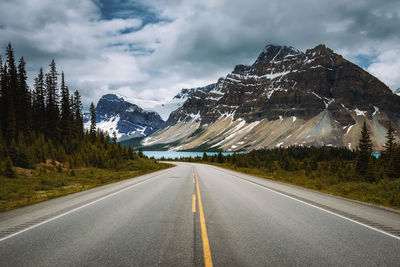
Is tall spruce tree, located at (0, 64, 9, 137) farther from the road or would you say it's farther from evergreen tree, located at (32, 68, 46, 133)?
the road

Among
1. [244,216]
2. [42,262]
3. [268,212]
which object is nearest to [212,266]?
[42,262]

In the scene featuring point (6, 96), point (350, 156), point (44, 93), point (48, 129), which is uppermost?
point (44, 93)

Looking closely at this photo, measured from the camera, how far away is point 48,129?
50969mm

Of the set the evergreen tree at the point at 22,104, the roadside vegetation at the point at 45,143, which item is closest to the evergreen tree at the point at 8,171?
the roadside vegetation at the point at 45,143

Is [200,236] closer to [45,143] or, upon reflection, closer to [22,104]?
[45,143]

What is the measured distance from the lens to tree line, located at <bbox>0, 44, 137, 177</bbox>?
31.7 m

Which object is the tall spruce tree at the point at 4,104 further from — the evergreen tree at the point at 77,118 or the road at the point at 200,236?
the road at the point at 200,236

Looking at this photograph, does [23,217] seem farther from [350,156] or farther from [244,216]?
[350,156]

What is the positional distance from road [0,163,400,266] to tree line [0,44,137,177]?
21.2 m

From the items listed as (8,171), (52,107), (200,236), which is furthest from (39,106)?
(200,236)

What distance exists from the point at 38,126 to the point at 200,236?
54996mm

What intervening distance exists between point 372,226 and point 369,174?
25.8 meters

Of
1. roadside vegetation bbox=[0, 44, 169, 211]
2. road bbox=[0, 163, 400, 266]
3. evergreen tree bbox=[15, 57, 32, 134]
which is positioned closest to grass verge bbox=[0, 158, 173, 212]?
roadside vegetation bbox=[0, 44, 169, 211]

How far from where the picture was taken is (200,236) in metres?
5.43
